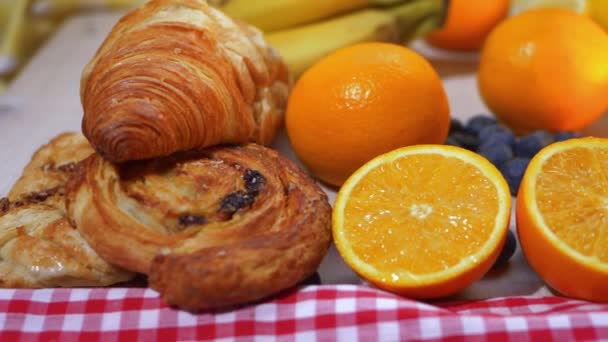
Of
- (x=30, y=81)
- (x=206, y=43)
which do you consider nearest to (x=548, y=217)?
(x=206, y=43)

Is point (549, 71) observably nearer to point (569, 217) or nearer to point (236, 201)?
point (569, 217)

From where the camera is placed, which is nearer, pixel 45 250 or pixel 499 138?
pixel 45 250

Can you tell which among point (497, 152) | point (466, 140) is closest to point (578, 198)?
point (497, 152)

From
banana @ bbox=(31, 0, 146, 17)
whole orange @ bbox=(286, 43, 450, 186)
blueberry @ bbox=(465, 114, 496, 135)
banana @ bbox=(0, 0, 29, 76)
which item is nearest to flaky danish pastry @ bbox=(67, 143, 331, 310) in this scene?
whole orange @ bbox=(286, 43, 450, 186)

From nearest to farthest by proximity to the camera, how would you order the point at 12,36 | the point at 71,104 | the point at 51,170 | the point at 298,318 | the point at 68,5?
the point at 298,318 → the point at 51,170 → the point at 71,104 → the point at 12,36 → the point at 68,5

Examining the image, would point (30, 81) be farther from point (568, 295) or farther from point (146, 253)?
point (568, 295)

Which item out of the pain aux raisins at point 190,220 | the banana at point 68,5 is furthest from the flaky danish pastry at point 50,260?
the banana at point 68,5
